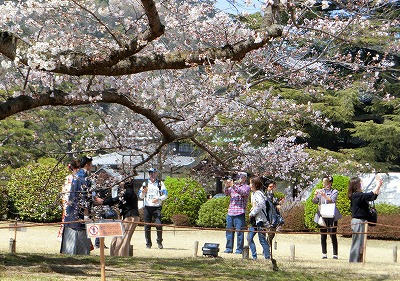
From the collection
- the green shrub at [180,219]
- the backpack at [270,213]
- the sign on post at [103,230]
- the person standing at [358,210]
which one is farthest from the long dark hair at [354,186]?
the green shrub at [180,219]

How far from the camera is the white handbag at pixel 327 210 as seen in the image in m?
13.8

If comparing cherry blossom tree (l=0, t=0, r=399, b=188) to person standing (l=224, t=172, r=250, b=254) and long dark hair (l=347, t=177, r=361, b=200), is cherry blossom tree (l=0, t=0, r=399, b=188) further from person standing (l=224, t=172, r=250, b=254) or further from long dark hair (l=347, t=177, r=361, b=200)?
long dark hair (l=347, t=177, r=361, b=200)

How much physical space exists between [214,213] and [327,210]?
9278 mm

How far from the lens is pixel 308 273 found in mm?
10727

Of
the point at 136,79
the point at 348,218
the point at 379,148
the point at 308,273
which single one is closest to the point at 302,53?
the point at 136,79

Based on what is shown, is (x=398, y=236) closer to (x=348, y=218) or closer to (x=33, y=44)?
(x=348, y=218)

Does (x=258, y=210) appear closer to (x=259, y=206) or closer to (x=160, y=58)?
(x=259, y=206)

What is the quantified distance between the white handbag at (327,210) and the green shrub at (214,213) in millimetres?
8930

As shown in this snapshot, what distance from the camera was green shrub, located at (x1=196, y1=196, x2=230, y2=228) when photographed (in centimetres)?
2275

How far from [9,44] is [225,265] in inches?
190

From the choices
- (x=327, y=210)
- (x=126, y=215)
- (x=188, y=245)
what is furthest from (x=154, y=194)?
(x=327, y=210)

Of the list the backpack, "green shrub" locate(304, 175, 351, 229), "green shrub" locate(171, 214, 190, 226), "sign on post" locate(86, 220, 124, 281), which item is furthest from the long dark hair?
"green shrub" locate(171, 214, 190, 226)

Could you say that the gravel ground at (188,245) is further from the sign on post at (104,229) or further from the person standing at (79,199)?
the sign on post at (104,229)

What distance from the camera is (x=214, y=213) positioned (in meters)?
22.8
